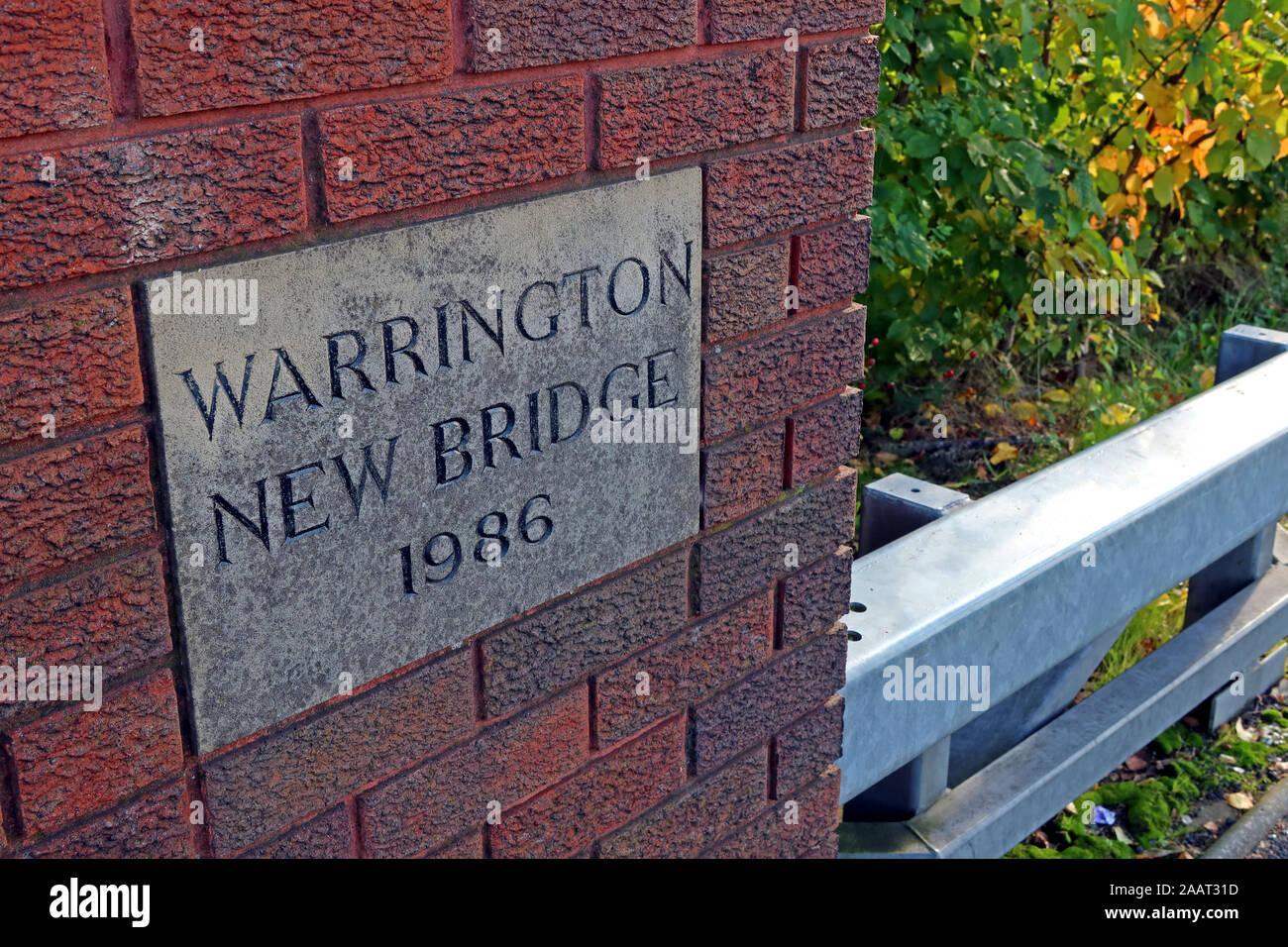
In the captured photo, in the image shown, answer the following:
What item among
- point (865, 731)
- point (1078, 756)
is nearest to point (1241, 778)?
point (1078, 756)

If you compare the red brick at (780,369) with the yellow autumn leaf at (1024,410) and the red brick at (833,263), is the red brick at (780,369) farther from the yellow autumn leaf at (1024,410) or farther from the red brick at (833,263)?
the yellow autumn leaf at (1024,410)

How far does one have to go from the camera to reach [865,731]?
2074 mm

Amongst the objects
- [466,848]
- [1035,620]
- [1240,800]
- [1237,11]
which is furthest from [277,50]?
[1237,11]

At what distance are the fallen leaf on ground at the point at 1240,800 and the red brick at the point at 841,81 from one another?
6.67ft

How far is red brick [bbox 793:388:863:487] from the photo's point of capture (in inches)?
66.7

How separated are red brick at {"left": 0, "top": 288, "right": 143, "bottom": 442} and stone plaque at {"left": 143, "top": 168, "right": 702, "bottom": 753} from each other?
0.03 meters

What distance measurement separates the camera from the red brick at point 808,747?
6.06 feet

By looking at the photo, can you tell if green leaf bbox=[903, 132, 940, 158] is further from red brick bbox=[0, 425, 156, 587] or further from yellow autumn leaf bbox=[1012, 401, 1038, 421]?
red brick bbox=[0, 425, 156, 587]

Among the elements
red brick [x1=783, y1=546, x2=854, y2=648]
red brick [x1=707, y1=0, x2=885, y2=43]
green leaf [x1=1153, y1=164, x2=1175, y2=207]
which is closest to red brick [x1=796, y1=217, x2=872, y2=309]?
red brick [x1=707, y1=0, x2=885, y2=43]

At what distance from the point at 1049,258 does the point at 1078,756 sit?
167cm

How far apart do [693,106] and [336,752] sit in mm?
717

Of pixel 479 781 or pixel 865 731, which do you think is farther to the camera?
pixel 865 731

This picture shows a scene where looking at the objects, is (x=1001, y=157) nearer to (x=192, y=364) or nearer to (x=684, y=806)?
(x=684, y=806)

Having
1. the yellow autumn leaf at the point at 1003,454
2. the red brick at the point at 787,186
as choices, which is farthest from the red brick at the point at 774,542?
the yellow autumn leaf at the point at 1003,454
